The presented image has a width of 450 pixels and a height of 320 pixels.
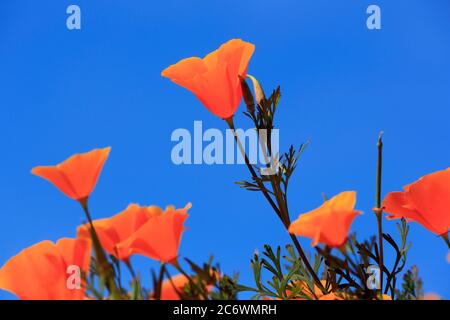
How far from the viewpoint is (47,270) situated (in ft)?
1.35

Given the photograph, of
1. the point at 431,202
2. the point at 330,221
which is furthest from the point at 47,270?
the point at 431,202

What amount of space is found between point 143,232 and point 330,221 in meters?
0.15

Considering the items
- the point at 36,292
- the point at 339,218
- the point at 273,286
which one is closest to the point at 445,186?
the point at 339,218

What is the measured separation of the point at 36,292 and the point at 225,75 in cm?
30

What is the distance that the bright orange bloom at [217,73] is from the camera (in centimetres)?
58

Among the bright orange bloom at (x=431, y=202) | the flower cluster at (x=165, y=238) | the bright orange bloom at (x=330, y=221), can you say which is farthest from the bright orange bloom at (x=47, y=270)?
the bright orange bloom at (x=431, y=202)

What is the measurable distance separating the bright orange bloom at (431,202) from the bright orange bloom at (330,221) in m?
0.15

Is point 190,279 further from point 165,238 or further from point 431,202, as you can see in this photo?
point 431,202

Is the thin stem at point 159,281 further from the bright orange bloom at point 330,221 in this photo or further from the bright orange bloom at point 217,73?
the bright orange bloom at point 217,73

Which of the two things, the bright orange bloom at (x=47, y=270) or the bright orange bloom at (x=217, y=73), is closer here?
the bright orange bloom at (x=47, y=270)

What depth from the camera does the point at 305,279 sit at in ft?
2.12

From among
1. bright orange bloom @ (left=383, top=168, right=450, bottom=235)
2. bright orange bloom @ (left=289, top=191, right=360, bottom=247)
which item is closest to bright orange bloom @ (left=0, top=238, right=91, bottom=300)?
bright orange bloom @ (left=289, top=191, right=360, bottom=247)

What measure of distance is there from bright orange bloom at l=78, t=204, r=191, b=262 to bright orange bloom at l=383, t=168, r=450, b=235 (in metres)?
0.23
